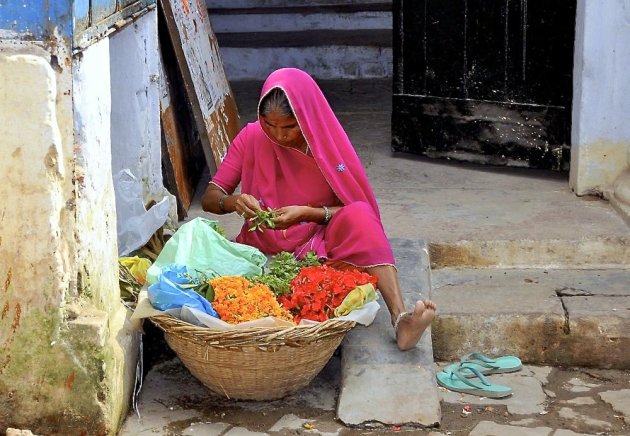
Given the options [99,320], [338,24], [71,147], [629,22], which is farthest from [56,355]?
[338,24]

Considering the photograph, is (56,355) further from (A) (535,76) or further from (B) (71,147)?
(A) (535,76)

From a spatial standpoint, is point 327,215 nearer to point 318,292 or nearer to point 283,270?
point 283,270

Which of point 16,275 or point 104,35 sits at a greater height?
point 104,35

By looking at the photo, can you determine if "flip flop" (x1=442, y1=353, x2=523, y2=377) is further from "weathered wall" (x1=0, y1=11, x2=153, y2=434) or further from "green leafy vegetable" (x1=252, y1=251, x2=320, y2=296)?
"weathered wall" (x1=0, y1=11, x2=153, y2=434)

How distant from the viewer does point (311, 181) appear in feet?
14.7

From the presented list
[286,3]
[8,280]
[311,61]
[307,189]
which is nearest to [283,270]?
[307,189]

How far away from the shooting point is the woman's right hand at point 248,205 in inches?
169

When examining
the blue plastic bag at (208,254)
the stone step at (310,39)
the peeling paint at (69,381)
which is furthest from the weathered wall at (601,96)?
the stone step at (310,39)

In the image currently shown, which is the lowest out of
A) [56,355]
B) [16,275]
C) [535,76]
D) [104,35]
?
[56,355]

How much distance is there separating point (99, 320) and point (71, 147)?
1.93ft

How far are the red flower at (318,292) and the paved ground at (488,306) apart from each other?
0.98 feet

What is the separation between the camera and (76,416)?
3.68m

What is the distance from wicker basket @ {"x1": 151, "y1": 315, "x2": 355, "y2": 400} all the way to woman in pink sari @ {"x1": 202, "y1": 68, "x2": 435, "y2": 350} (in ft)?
1.29

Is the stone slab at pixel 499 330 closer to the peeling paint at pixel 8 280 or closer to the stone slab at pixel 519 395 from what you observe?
the stone slab at pixel 519 395
